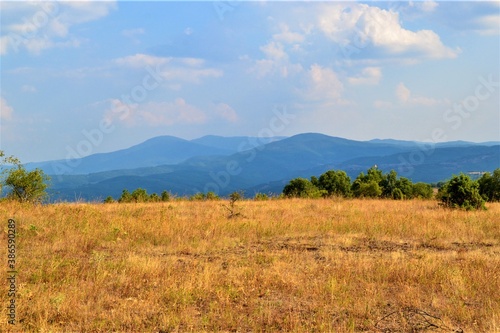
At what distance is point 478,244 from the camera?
1282 centimetres

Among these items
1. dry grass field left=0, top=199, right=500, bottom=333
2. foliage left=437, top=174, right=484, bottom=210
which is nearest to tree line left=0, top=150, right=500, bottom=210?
foliage left=437, top=174, right=484, bottom=210

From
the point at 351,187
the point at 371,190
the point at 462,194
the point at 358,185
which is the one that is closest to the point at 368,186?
the point at 371,190

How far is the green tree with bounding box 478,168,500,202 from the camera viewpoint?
2912cm

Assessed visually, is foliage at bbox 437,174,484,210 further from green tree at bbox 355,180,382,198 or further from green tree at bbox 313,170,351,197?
green tree at bbox 313,170,351,197

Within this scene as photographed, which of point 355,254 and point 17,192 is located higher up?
point 17,192

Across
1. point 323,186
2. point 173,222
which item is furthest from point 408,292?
point 323,186

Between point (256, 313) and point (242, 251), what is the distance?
4.73m

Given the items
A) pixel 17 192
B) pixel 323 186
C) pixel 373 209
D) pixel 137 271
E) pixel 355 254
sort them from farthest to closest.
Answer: pixel 323 186
pixel 17 192
pixel 373 209
pixel 355 254
pixel 137 271

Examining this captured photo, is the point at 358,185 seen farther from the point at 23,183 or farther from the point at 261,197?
the point at 23,183

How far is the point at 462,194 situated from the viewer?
68.8 feet

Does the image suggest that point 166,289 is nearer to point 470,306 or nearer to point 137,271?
point 137,271

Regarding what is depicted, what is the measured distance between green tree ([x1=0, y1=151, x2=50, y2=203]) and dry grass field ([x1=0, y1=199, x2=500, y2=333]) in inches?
260

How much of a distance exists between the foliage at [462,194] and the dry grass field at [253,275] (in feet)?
15.8

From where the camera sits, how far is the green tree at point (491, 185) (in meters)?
29.1
